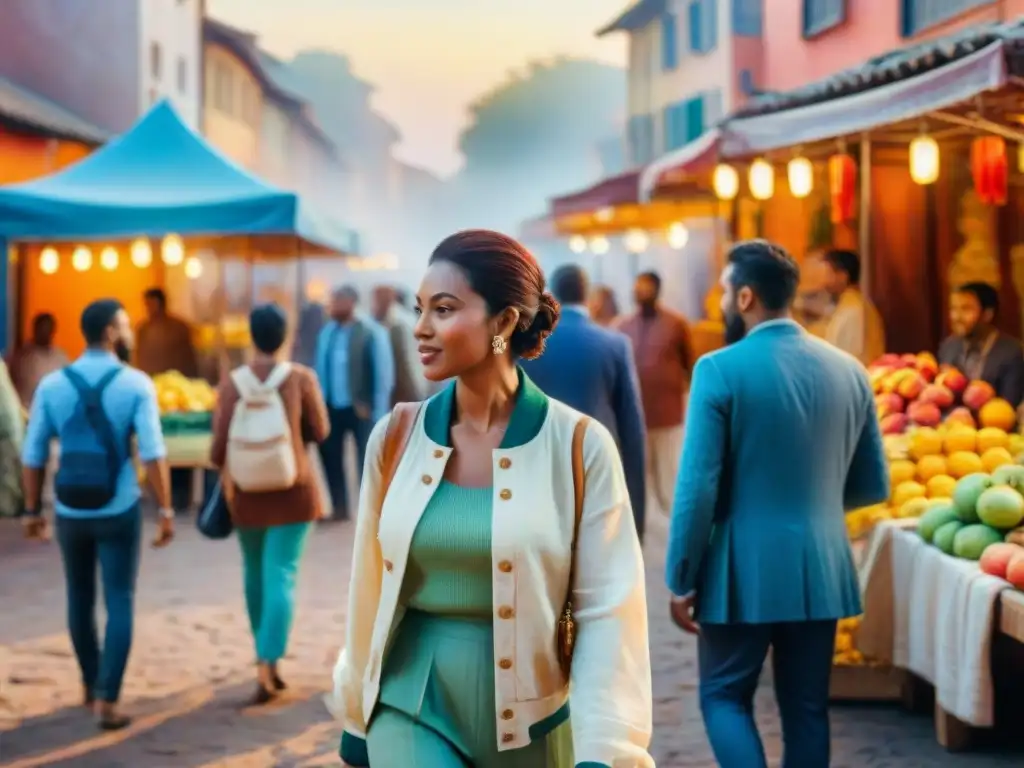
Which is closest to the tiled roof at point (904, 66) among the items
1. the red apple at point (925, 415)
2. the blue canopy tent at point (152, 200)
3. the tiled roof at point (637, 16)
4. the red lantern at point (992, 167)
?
the red lantern at point (992, 167)

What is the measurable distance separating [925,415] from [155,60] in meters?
26.5

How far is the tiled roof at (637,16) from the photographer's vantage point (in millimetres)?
35875

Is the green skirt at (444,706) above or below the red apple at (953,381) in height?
below

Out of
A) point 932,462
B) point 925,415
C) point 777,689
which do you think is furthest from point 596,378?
point 777,689

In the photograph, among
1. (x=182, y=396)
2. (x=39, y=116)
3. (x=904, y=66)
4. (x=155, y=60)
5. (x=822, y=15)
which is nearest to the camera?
(x=904, y=66)

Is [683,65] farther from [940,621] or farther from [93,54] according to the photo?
[940,621]

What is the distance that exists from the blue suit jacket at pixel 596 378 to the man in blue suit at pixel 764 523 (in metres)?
2.17

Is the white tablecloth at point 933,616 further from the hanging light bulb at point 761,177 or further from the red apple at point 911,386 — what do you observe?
the hanging light bulb at point 761,177

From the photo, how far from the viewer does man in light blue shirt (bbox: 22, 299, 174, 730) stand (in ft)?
20.6

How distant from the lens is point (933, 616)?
5934 millimetres

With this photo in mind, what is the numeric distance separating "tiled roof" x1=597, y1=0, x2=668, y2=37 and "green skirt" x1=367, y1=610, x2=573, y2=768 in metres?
34.1

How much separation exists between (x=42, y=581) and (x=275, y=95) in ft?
126

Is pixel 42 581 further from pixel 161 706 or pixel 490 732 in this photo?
pixel 490 732

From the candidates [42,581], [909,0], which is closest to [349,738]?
[42,581]
